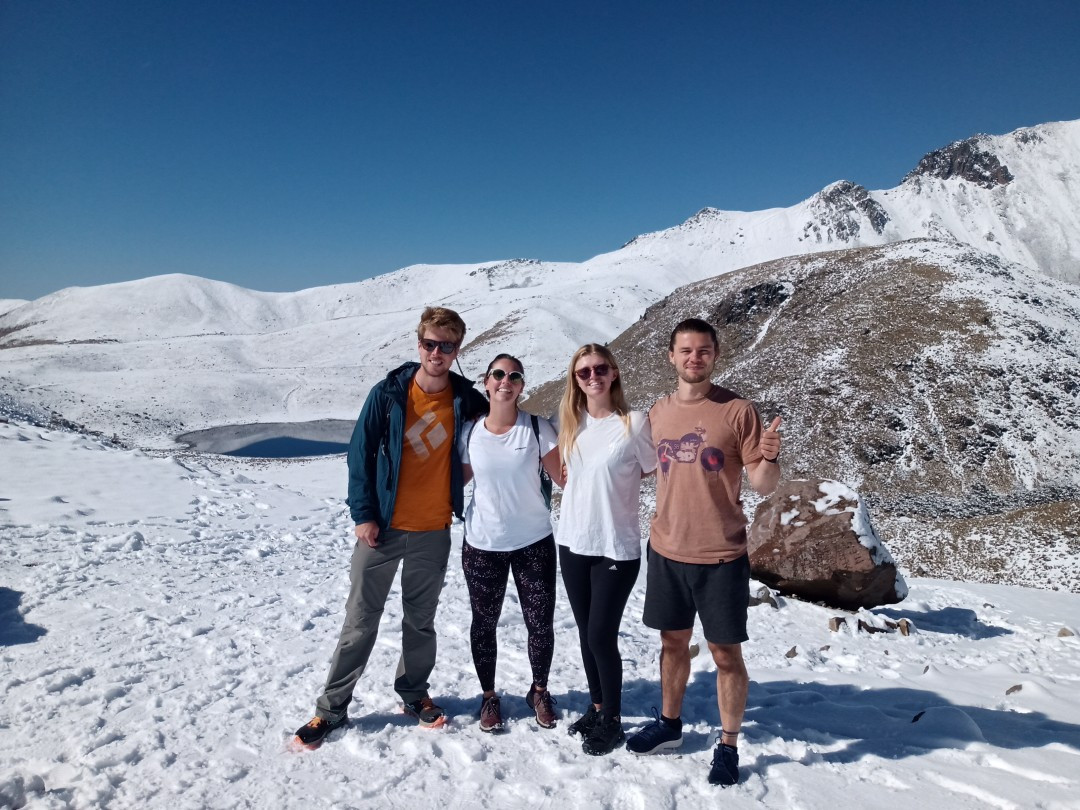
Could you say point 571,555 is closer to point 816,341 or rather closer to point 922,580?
point 922,580

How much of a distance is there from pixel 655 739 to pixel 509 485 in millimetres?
2282

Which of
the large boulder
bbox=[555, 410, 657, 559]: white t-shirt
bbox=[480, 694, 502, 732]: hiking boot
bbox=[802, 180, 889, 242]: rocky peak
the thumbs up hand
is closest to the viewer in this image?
the thumbs up hand

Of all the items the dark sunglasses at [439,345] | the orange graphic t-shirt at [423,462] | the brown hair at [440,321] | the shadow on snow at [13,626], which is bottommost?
the shadow on snow at [13,626]

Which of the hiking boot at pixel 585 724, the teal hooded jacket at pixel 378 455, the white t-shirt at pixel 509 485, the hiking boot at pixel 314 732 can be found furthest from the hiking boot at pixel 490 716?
the teal hooded jacket at pixel 378 455

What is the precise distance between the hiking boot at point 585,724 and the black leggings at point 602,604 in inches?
6.8

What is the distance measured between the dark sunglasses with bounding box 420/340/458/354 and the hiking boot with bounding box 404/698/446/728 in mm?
3023

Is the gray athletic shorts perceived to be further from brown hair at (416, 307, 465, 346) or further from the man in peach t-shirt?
brown hair at (416, 307, 465, 346)

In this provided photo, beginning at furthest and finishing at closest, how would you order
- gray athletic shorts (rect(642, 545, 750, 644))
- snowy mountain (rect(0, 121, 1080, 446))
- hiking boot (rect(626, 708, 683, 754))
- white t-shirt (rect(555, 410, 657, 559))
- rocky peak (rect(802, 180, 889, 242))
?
1. rocky peak (rect(802, 180, 889, 242))
2. snowy mountain (rect(0, 121, 1080, 446))
3. hiking boot (rect(626, 708, 683, 754))
4. white t-shirt (rect(555, 410, 657, 559))
5. gray athletic shorts (rect(642, 545, 750, 644))

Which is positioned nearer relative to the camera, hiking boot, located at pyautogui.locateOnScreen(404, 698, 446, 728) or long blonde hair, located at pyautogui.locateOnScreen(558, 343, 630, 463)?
long blonde hair, located at pyautogui.locateOnScreen(558, 343, 630, 463)

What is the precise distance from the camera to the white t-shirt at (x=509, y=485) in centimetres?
464

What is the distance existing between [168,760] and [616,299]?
10027cm

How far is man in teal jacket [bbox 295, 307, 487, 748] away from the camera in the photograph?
15.3 feet

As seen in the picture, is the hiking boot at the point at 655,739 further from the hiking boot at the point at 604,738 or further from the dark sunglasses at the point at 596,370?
the dark sunglasses at the point at 596,370

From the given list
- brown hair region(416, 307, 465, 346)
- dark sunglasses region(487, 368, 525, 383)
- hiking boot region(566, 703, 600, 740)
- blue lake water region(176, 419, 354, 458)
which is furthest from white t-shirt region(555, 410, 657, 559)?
blue lake water region(176, 419, 354, 458)
